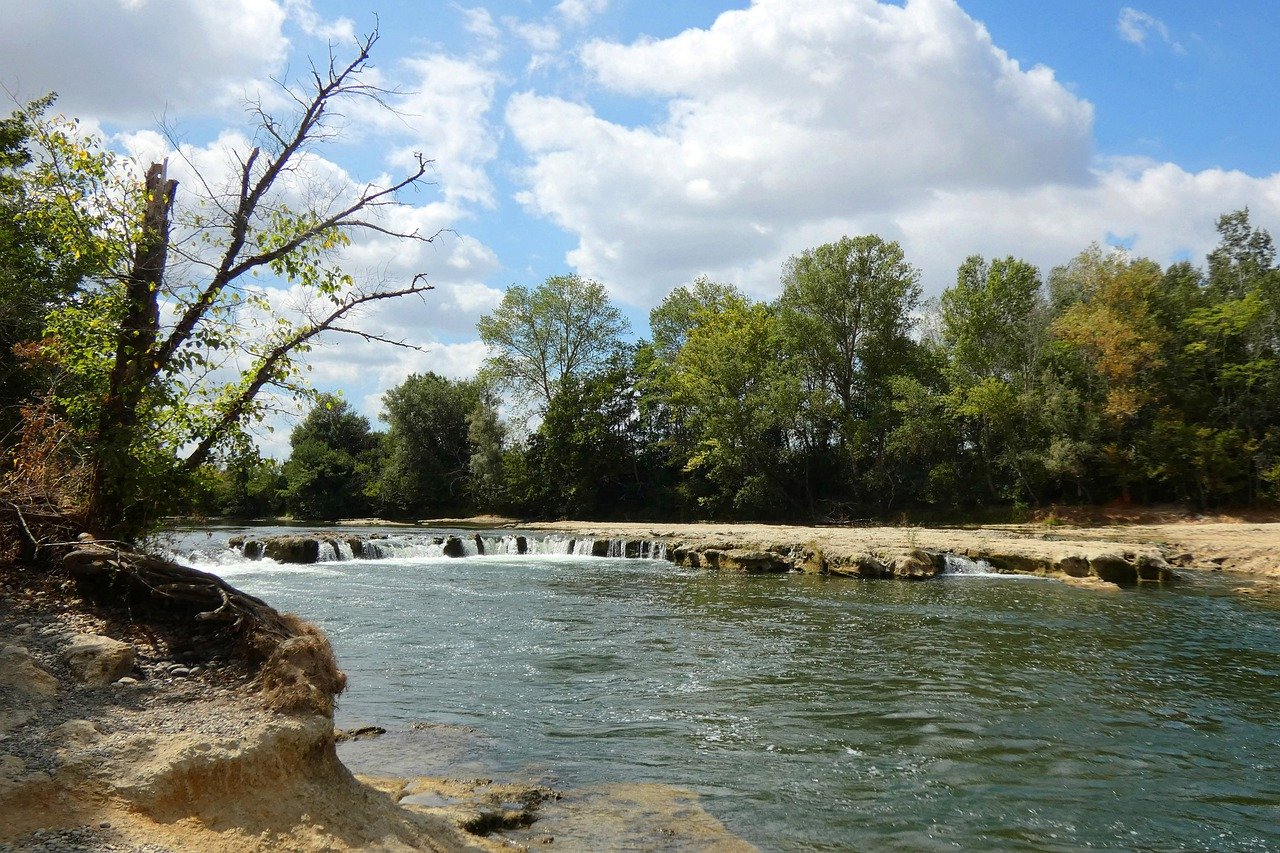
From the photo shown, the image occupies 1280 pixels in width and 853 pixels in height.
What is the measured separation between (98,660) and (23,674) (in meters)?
0.37

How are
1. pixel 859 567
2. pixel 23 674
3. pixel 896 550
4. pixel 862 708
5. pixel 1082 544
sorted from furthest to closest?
pixel 1082 544
pixel 896 550
pixel 859 567
pixel 862 708
pixel 23 674

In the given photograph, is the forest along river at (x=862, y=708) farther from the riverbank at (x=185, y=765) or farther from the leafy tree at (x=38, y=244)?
the leafy tree at (x=38, y=244)

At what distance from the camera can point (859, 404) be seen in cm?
4694

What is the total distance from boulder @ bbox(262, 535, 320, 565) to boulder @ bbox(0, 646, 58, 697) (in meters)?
23.3

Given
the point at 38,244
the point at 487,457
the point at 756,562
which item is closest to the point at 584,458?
the point at 487,457

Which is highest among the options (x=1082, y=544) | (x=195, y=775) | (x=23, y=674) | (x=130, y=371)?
(x=130, y=371)

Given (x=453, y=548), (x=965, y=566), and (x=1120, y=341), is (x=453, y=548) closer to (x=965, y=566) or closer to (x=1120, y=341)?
(x=965, y=566)

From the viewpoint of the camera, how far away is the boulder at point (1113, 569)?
21.3 meters

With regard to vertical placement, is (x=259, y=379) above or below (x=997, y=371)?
below

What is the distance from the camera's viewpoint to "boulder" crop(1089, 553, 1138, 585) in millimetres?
21344

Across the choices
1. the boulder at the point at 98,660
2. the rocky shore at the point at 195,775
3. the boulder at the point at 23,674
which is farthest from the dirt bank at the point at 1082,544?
the boulder at the point at 23,674

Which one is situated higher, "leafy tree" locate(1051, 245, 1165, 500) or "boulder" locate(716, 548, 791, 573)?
"leafy tree" locate(1051, 245, 1165, 500)

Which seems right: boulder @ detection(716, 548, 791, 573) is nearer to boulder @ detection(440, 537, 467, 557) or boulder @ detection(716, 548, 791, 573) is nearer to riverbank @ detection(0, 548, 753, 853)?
boulder @ detection(440, 537, 467, 557)

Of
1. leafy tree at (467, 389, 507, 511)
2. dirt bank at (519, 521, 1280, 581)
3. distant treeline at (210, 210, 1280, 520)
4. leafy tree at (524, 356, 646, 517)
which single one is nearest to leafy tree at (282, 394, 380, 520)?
distant treeline at (210, 210, 1280, 520)
